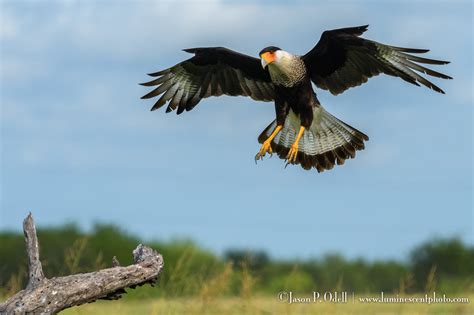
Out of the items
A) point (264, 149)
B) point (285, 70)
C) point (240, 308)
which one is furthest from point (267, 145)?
point (240, 308)

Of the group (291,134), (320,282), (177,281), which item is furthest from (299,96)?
(320,282)

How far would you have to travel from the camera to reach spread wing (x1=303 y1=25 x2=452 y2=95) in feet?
23.6

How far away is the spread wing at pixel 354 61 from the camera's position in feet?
23.6

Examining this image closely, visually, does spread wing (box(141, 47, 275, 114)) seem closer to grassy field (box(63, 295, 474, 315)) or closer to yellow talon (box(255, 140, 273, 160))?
yellow talon (box(255, 140, 273, 160))

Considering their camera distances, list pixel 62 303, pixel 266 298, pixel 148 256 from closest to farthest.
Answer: pixel 62 303, pixel 148 256, pixel 266 298

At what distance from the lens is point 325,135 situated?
870cm

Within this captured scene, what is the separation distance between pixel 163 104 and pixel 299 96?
1.53 metres

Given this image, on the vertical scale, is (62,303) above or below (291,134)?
below

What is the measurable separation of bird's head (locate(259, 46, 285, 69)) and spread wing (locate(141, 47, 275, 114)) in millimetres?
524

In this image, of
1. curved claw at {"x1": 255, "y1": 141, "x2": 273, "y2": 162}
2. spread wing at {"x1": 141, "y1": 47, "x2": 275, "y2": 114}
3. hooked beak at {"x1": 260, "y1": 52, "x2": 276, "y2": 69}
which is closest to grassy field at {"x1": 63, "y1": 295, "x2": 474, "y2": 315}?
curved claw at {"x1": 255, "y1": 141, "x2": 273, "y2": 162}

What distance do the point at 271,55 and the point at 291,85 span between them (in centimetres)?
37

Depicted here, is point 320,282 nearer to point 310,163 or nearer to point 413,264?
point 413,264

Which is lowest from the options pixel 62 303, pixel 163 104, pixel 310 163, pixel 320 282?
pixel 320 282

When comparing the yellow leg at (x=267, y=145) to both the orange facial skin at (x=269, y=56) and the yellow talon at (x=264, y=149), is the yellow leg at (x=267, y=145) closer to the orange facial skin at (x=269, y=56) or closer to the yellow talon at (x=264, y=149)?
the yellow talon at (x=264, y=149)
